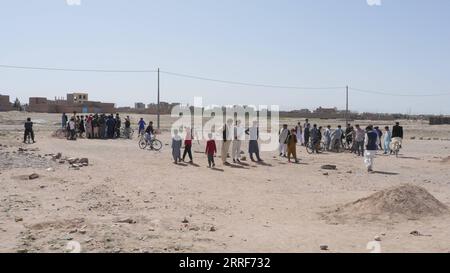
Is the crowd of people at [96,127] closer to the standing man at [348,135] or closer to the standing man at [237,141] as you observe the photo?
the standing man at [237,141]

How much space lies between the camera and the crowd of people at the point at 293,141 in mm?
16953

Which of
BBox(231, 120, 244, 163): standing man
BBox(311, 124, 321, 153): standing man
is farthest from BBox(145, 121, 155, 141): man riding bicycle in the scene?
BBox(311, 124, 321, 153): standing man

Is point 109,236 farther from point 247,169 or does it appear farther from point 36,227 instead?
point 247,169

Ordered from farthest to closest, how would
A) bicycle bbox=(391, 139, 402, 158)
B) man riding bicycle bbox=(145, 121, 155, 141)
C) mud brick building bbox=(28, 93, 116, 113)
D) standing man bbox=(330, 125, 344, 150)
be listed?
1. mud brick building bbox=(28, 93, 116, 113)
2. standing man bbox=(330, 125, 344, 150)
3. man riding bicycle bbox=(145, 121, 155, 141)
4. bicycle bbox=(391, 139, 402, 158)

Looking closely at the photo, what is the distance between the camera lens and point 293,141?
62.8ft

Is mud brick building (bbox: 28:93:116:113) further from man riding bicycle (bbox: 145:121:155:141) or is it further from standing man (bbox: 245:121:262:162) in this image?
standing man (bbox: 245:121:262:162)

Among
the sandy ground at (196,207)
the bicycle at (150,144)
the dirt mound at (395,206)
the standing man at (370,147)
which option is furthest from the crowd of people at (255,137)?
the dirt mound at (395,206)

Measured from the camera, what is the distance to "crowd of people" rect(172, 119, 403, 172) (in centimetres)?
1695

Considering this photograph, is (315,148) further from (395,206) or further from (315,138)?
(395,206)

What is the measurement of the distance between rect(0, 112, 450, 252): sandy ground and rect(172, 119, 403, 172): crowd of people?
73cm

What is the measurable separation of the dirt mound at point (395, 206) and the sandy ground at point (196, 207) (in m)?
0.31

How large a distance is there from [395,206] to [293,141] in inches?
389
